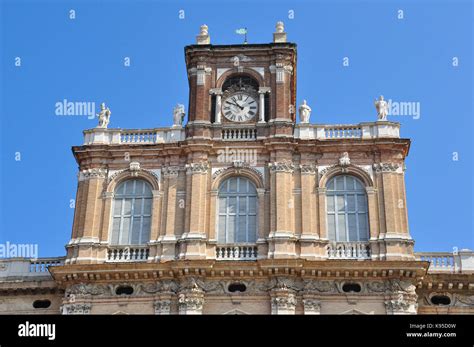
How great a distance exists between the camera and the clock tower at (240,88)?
117ft

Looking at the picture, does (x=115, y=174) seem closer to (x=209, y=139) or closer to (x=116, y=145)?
(x=116, y=145)

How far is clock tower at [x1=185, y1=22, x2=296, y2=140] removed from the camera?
35562 mm

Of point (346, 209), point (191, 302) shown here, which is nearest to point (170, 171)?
point (191, 302)

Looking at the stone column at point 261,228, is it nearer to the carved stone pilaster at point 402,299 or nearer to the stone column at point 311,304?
the stone column at point 311,304

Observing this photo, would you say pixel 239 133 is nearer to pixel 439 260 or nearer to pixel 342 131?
pixel 342 131

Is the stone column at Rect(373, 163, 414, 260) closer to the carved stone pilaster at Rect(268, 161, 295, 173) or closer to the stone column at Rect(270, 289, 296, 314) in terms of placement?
the carved stone pilaster at Rect(268, 161, 295, 173)

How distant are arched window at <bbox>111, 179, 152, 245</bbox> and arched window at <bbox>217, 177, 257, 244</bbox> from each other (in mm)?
3546

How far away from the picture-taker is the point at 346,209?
110ft

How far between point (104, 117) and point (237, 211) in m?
8.81

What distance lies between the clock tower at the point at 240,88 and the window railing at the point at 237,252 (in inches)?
231
